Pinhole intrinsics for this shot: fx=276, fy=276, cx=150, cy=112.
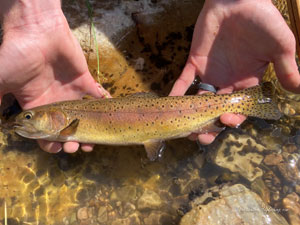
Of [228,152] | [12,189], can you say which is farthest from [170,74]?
[12,189]

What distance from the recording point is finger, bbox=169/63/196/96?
436 cm

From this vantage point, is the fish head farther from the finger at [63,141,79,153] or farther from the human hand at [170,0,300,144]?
the human hand at [170,0,300,144]

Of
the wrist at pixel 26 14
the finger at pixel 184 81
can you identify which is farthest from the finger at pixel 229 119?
the wrist at pixel 26 14

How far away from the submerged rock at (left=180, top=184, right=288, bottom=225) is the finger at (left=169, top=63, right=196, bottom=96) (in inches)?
66.4

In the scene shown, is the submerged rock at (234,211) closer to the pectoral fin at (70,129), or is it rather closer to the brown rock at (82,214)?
the brown rock at (82,214)

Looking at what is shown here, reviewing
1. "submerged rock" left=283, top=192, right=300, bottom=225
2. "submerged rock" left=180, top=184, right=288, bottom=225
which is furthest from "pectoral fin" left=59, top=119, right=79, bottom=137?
"submerged rock" left=283, top=192, right=300, bottom=225

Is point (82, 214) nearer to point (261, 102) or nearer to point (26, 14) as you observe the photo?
point (26, 14)

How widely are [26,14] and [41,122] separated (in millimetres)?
1543

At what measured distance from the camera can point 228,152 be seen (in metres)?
4.63

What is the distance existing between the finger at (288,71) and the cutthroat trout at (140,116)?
242 millimetres

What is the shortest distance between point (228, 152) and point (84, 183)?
2436 mm

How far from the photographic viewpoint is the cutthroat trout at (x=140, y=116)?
3838 mm

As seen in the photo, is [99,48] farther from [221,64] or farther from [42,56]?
[221,64]

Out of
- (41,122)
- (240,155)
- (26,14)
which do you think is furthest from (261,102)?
(26,14)
